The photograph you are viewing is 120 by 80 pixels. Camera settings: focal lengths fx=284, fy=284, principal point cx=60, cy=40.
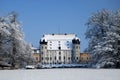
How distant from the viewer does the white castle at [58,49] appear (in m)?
153

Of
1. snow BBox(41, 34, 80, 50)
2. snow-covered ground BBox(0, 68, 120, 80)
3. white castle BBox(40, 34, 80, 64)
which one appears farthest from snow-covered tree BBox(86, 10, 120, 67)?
snow BBox(41, 34, 80, 50)

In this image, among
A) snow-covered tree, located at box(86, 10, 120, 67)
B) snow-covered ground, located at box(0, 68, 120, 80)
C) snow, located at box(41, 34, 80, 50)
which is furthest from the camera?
snow, located at box(41, 34, 80, 50)

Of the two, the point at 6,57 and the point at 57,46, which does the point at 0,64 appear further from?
the point at 57,46

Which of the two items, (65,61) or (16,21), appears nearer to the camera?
(16,21)

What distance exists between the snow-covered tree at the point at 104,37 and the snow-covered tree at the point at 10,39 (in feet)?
38.7

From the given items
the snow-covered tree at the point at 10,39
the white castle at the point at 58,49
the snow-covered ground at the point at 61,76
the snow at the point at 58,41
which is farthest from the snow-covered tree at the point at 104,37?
the snow at the point at 58,41

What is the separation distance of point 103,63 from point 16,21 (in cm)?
1800

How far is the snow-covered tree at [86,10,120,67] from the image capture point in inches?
1563

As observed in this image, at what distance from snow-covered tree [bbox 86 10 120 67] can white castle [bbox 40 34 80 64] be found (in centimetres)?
10654

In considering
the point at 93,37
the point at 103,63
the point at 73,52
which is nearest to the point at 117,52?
the point at 103,63

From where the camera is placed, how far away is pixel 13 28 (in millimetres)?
47062

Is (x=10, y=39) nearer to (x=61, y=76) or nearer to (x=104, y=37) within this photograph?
(x=104, y=37)

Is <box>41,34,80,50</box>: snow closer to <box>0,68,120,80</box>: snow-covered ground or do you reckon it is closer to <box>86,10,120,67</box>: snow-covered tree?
<box>86,10,120,67</box>: snow-covered tree

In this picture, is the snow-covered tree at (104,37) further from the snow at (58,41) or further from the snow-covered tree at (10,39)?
the snow at (58,41)
